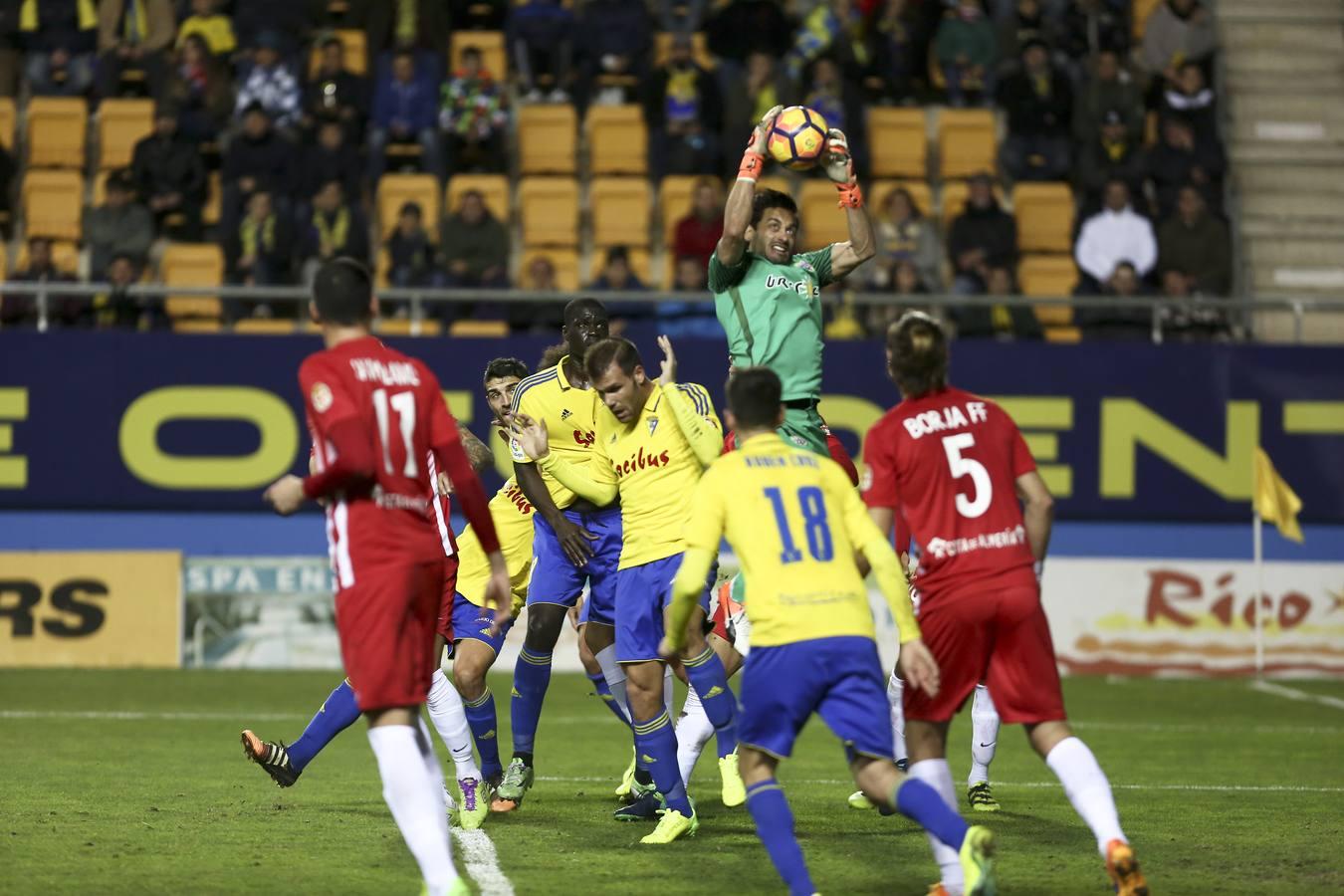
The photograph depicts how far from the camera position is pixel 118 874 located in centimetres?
736

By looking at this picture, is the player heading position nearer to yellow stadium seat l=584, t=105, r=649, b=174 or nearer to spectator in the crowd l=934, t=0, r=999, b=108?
yellow stadium seat l=584, t=105, r=649, b=174

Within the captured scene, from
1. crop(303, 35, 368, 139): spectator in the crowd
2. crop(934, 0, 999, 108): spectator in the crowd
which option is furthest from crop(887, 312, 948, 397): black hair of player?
crop(934, 0, 999, 108): spectator in the crowd

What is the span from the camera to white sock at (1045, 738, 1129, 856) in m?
6.60

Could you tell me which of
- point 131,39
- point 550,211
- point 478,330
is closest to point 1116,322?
point 550,211

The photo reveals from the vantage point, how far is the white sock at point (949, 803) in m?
6.67

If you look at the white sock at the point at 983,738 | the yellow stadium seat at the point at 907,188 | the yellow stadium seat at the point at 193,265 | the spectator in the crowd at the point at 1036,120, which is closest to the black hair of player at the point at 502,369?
the white sock at the point at 983,738

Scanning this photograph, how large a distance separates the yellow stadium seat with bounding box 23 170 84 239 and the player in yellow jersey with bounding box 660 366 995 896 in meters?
14.3

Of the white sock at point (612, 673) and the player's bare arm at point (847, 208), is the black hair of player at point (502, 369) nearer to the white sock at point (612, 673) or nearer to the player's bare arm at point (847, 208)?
the white sock at point (612, 673)

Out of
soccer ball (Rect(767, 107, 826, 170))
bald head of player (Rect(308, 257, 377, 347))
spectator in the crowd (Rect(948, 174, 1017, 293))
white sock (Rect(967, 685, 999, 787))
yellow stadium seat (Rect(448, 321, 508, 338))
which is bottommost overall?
white sock (Rect(967, 685, 999, 787))

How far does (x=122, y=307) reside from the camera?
58.2 feet

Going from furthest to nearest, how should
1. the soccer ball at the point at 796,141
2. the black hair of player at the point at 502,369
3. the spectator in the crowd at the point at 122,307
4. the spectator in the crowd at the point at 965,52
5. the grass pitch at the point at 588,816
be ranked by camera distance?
the spectator in the crowd at the point at 965,52
the spectator in the crowd at the point at 122,307
the black hair of player at the point at 502,369
the soccer ball at the point at 796,141
the grass pitch at the point at 588,816

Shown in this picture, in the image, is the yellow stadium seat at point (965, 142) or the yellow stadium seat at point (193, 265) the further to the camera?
the yellow stadium seat at point (965, 142)

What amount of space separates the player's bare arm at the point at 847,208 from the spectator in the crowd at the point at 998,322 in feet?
30.2

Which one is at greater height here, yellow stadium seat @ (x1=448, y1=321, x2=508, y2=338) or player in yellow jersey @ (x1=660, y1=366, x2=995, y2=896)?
player in yellow jersey @ (x1=660, y1=366, x2=995, y2=896)
